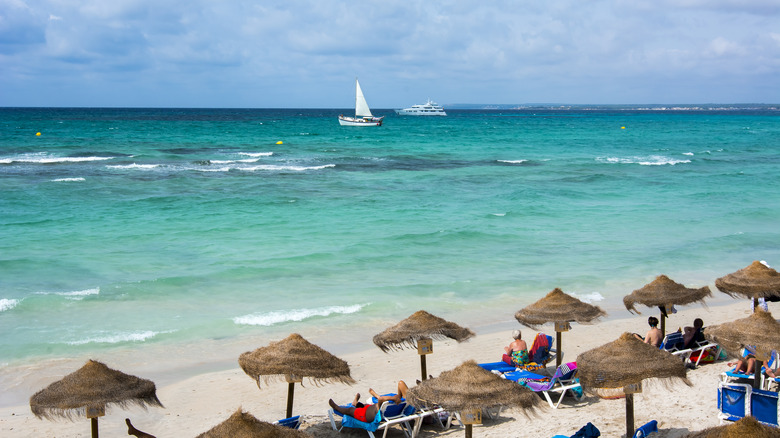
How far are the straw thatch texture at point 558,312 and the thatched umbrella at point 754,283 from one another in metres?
3.00

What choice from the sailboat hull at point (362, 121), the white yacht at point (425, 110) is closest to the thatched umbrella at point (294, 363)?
the sailboat hull at point (362, 121)

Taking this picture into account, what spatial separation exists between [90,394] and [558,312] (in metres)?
6.83

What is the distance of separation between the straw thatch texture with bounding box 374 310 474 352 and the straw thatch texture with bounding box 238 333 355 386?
1.29m

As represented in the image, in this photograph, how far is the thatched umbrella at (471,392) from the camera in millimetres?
7539

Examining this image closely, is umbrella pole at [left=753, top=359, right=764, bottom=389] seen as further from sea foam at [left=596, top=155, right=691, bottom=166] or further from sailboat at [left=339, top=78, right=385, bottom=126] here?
sailboat at [left=339, top=78, right=385, bottom=126]

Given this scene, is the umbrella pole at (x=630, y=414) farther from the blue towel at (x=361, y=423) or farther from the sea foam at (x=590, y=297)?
the sea foam at (x=590, y=297)

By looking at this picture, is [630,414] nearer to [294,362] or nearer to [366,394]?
[294,362]

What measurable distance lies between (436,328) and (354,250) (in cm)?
1072

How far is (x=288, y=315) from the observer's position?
15.0 meters

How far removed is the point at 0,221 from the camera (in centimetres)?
2411

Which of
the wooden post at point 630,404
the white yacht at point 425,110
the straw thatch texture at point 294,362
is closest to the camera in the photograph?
the wooden post at point 630,404

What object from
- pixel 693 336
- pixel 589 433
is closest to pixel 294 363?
pixel 589 433

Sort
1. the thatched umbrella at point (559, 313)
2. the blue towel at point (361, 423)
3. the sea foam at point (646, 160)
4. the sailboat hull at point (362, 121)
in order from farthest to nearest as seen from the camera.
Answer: the sailboat hull at point (362, 121) → the sea foam at point (646, 160) → the thatched umbrella at point (559, 313) → the blue towel at point (361, 423)

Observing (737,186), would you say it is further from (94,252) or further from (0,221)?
(0,221)
